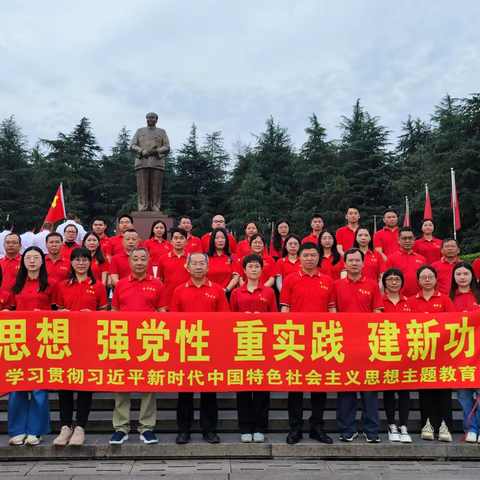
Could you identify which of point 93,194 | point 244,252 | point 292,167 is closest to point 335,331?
point 244,252

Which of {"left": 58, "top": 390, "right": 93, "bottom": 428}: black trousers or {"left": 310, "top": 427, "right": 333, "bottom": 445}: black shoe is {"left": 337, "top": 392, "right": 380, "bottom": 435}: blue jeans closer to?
{"left": 310, "top": 427, "right": 333, "bottom": 445}: black shoe

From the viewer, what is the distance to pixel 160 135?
11.1m

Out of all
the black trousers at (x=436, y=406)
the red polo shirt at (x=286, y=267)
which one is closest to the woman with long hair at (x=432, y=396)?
the black trousers at (x=436, y=406)

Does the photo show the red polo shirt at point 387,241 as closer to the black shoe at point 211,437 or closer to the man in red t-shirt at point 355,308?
the man in red t-shirt at point 355,308

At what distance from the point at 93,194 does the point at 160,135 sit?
2468cm

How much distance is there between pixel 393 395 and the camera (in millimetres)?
4707

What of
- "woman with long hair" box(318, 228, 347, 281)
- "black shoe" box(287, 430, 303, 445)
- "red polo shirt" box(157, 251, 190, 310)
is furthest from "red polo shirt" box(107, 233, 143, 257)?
"black shoe" box(287, 430, 303, 445)

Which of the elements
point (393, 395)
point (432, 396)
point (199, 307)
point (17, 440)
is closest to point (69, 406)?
point (17, 440)

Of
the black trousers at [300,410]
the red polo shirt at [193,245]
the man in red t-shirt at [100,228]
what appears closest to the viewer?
the black trousers at [300,410]

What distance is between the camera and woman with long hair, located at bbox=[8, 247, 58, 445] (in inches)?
176

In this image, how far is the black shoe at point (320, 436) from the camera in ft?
14.7

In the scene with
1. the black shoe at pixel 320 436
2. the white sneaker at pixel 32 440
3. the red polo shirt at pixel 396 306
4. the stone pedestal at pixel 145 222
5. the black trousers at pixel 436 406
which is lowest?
the black shoe at pixel 320 436

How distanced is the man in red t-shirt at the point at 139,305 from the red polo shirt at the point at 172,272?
99cm

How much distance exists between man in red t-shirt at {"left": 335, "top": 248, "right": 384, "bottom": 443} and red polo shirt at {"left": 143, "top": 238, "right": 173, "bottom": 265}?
2.86 metres
